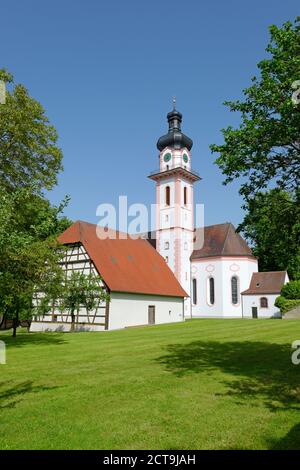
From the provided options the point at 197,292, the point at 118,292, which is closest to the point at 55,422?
the point at 118,292

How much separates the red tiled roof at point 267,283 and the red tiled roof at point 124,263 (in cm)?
1091

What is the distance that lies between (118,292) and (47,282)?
1221 centimetres

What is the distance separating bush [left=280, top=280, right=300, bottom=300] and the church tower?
1149cm

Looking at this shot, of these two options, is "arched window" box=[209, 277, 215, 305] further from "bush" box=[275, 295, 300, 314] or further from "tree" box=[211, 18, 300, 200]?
"tree" box=[211, 18, 300, 200]

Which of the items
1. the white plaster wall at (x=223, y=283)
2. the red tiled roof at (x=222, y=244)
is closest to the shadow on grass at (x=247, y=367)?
the white plaster wall at (x=223, y=283)

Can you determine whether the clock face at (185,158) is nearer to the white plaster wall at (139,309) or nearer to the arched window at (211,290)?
the arched window at (211,290)

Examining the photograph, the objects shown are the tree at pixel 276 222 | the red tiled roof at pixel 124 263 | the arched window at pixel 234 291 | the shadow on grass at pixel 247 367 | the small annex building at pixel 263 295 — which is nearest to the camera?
the shadow on grass at pixel 247 367

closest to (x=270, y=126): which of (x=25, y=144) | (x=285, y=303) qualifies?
(x=25, y=144)

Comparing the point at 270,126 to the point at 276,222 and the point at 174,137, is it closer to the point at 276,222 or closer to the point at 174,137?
the point at 276,222

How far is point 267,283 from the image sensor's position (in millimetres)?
46469

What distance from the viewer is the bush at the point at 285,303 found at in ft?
134

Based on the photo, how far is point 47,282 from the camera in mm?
19984

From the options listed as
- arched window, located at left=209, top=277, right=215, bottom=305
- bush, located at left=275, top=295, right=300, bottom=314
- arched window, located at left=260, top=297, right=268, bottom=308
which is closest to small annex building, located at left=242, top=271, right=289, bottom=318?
arched window, located at left=260, top=297, right=268, bottom=308

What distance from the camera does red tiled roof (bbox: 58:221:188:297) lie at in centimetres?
3234
